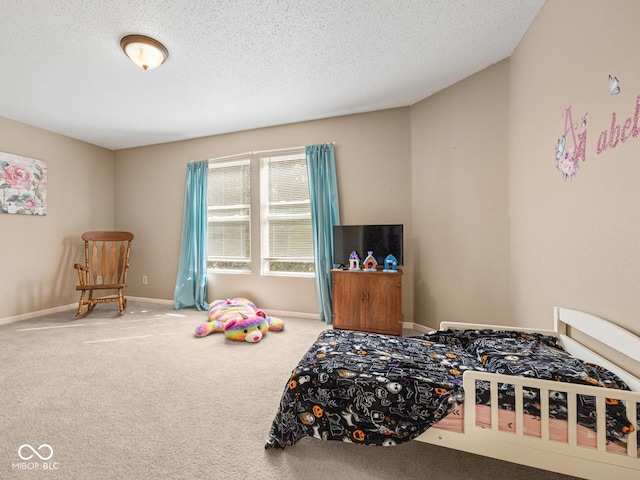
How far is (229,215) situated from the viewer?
3953mm

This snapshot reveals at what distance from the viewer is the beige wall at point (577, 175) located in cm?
117

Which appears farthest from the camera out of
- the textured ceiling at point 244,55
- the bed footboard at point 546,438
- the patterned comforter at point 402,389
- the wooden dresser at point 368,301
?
the wooden dresser at point 368,301

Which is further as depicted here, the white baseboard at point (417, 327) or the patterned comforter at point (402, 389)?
the white baseboard at point (417, 327)

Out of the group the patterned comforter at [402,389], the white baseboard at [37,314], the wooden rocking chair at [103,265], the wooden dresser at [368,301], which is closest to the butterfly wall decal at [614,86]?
the patterned comforter at [402,389]

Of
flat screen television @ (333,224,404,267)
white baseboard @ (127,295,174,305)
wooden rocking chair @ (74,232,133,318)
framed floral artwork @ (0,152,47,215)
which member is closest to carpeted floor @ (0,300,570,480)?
wooden rocking chair @ (74,232,133,318)

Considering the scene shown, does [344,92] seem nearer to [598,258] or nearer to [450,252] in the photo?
[450,252]

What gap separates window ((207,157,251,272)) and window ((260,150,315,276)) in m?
0.28

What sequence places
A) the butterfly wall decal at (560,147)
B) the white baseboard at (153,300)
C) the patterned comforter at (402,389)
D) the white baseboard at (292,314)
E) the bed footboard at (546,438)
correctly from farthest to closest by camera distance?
the white baseboard at (153,300)
the white baseboard at (292,314)
the butterfly wall decal at (560,147)
the patterned comforter at (402,389)
the bed footboard at (546,438)

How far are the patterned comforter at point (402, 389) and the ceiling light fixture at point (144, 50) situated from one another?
251 centimetres

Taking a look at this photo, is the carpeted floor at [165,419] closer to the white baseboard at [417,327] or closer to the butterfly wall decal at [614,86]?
the white baseboard at [417,327]

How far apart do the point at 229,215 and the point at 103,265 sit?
6.46 feet

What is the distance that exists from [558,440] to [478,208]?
188cm

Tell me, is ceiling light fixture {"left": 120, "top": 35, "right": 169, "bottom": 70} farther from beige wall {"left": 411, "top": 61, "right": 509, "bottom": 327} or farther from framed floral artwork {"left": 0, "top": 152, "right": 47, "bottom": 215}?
framed floral artwork {"left": 0, "top": 152, "right": 47, "bottom": 215}

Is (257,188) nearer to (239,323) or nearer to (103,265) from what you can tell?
(239,323)
